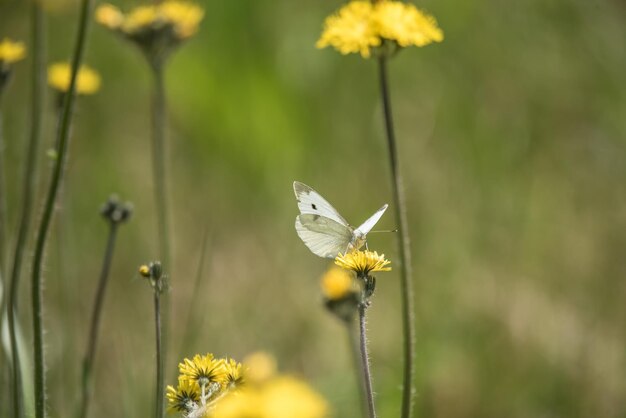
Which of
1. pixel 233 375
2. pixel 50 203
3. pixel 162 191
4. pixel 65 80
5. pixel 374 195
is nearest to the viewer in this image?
pixel 233 375

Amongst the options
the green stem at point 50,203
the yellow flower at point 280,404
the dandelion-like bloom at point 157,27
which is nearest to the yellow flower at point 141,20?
the dandelion-like bloom at point 157,27

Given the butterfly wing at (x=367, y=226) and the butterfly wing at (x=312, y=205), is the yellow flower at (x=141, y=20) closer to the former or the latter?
the butterfly wing at (x=312, y=205)

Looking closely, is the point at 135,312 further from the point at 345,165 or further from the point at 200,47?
the point at 200,47

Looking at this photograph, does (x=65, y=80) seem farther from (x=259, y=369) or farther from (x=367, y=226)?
(x=259, y=369)


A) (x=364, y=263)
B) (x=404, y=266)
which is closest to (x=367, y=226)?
(x=404, y=266)

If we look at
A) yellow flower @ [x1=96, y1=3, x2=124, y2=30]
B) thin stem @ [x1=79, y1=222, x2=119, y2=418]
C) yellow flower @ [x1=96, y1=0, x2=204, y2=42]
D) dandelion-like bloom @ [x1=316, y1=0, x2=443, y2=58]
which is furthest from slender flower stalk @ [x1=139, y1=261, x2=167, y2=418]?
yellow flower @ [x1=96, y1=3, x2=124, y2=30]
